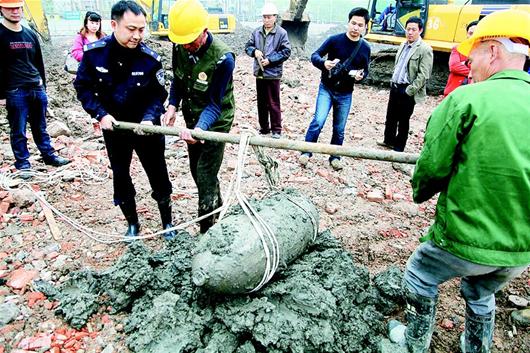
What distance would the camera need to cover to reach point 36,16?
1273cm

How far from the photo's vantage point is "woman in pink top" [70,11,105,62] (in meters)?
5.52

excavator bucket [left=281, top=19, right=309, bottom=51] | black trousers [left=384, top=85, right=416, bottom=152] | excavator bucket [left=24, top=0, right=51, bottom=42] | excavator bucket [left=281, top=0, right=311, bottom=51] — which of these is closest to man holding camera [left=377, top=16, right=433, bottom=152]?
black trousers [left=384, top=85, right=416, bottom=152]

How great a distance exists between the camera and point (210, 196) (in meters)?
3.39

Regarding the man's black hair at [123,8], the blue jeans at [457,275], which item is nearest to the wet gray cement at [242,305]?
the blue jeans at [457,275]

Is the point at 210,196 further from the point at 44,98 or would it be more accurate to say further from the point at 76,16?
the point at 76,16

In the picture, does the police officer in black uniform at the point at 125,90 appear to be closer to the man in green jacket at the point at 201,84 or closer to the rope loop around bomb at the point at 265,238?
the man in green jacket at the point at 201,84

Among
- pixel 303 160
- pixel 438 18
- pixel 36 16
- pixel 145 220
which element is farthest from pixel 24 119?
pixel 36 16

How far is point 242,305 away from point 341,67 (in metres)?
3.59

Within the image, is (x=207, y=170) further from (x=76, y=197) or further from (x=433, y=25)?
(x=433, y=25)

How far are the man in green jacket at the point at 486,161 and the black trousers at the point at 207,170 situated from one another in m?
1.74

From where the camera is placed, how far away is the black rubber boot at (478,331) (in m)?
2.16

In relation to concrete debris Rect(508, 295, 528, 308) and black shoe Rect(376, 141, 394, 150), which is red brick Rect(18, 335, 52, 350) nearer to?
concrete debris Rect(508, 295, 528, 308)

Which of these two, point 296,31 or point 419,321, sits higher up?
point 296,31

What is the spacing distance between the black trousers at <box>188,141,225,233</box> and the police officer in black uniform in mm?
324
